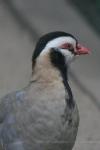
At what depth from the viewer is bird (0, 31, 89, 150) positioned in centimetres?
572

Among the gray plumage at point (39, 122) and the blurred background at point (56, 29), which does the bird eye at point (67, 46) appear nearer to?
the gray plumage at point (39, 122)

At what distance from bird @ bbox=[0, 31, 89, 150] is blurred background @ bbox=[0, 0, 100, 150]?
1.38 meters

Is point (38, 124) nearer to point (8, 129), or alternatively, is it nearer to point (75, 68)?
point (8, 129)

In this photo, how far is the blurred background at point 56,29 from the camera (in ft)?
27.3

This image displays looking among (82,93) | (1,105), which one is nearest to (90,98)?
(82,93)

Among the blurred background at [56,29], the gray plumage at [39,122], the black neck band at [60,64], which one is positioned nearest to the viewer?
the gray plumage at [39,122]

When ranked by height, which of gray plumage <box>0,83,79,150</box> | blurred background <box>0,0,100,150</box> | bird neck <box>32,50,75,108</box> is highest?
bird neck <box>32,50,75,108</box>

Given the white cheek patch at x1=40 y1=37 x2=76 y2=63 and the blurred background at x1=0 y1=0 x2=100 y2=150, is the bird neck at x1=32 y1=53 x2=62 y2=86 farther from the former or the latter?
the blurred background at x1=0 y1=0 x2=100 y2=150

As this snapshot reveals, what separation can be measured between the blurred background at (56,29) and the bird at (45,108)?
138cm

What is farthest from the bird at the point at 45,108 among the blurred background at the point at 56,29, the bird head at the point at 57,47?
the blurred background at the point at 56,29

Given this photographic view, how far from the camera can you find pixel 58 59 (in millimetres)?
5852

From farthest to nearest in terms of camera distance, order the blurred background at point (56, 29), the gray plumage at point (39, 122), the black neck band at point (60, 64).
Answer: the blurred background at point (56, 29) → the black neck band at point (60, 64) → the gray plumage at point (39, 122)

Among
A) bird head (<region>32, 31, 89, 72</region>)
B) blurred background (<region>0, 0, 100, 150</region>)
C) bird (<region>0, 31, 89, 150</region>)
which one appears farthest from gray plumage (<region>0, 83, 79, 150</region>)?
blurred background (<region>0, 0, 100, 150</region>)

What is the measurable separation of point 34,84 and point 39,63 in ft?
0.47
